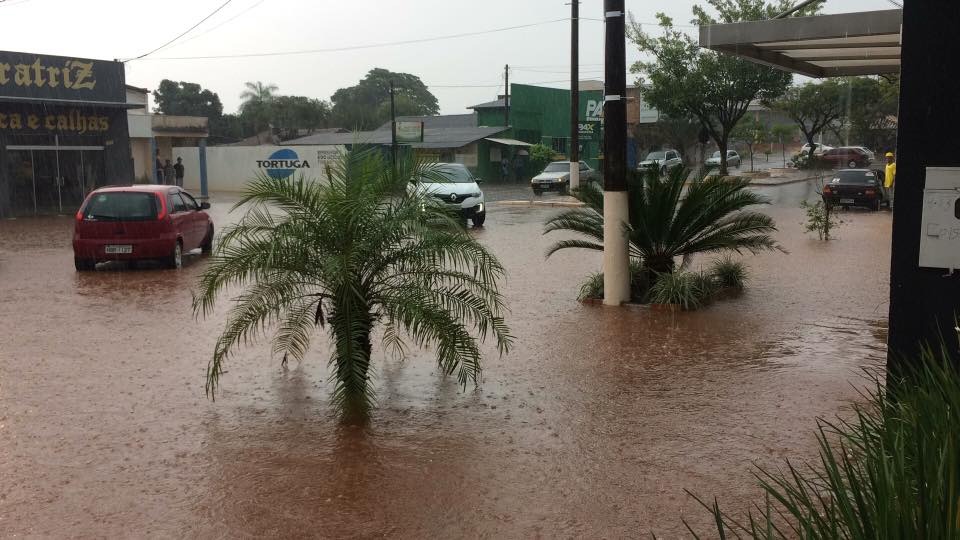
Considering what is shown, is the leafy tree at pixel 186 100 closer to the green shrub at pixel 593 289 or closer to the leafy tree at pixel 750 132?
the leafy tree at pixel 750 132

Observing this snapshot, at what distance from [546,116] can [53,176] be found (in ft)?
112

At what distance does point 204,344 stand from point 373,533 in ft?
18.0

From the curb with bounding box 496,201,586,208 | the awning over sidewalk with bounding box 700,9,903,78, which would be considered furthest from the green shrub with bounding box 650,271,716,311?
the curb with bounding box 496,201,586,208

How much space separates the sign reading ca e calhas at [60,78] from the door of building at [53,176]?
2008 millimetres

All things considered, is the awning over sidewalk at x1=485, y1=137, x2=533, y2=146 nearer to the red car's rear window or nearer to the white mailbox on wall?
the red car's rear window

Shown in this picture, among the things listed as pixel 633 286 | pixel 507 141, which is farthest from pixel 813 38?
pixel 507 141

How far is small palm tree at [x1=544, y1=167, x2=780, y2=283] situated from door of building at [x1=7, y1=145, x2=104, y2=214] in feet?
81.0

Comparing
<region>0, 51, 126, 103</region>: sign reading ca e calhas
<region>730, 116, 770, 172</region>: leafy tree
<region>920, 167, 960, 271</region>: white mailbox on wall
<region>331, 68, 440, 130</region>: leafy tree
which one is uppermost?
<region>331, 68, 440, 130</region>: leafy tree

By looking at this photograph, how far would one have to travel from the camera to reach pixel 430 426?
682 cm

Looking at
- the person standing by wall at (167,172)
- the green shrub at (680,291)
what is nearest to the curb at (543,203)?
the person standing by wall at (167,172)

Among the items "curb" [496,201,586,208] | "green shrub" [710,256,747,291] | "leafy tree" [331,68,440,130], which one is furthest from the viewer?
"leafy tree" [331,68,440,130]

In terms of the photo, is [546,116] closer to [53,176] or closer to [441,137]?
[441,137]

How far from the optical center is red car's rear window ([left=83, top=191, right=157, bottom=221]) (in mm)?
15477

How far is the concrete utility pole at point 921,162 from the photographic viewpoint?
491 cm
